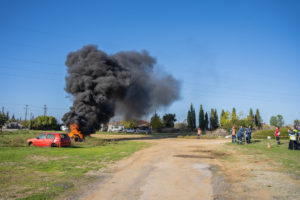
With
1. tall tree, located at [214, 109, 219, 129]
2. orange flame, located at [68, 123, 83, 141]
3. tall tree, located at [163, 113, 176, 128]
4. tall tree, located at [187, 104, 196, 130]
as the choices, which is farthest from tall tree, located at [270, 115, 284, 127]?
orange flame, located at [68, 123, 83, 141]

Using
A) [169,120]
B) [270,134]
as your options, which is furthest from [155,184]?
[169,120]

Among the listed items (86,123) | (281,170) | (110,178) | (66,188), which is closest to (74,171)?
(110,178)

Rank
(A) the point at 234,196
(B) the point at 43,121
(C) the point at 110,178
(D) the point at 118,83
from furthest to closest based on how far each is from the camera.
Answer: (B) the point at 43,121 → (D) the point at 118,83 → (C) the point at 110,178 → (A) the point at 234,196

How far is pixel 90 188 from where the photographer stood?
7188mm

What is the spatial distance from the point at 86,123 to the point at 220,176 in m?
23.7

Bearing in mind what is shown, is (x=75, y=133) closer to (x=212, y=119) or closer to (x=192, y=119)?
(x=192, y=119)

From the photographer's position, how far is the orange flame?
2665cm

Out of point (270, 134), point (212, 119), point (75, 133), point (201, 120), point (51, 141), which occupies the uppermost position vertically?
point (212, 119)

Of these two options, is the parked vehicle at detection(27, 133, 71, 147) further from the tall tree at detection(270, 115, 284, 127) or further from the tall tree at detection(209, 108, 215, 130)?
the tall tree at detection(270, 115, 284, 127)

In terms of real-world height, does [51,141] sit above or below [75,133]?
below


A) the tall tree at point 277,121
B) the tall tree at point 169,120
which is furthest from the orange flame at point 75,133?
the tall tree at point 277,121

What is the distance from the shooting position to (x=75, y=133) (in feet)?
88.9

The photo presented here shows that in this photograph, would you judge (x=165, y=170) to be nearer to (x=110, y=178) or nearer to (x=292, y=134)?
(x=110, y=178)

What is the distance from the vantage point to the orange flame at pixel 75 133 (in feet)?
87.4
